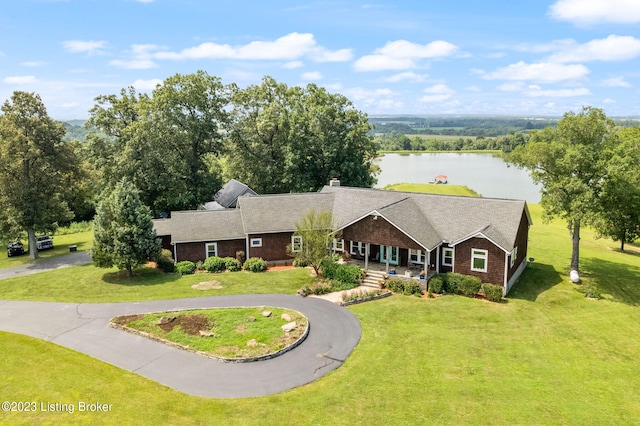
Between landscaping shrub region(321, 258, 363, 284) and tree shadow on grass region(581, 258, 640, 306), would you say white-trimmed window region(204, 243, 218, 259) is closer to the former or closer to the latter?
landscaping shrub region(321, 258, 363, 284)

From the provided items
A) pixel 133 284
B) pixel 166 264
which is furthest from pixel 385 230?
pixel 133 284

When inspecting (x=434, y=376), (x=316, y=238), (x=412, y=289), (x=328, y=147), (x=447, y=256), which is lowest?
(x=434, y=376)

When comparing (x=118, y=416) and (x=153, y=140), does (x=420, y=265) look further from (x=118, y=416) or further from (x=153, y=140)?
(x=153, y=140)

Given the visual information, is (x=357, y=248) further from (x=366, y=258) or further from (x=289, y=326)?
(x=289, y=326)

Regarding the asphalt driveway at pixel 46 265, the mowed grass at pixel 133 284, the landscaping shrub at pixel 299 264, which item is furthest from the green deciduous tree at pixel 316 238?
the asphalt driveway at pixel 46 265

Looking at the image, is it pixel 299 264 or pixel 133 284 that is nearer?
pixel 133 284

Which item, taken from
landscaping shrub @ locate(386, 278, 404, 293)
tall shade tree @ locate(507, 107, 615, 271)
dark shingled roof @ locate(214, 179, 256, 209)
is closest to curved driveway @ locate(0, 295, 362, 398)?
landscaping shrub @ locate(386, 278, 404, 293)

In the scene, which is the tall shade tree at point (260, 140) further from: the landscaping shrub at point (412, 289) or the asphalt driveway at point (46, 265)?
the landscaping shrub at point (412, 289)
